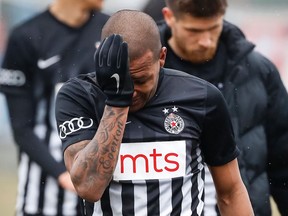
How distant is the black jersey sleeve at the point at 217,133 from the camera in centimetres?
495

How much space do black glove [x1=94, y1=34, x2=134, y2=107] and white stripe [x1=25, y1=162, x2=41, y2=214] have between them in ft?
10.3

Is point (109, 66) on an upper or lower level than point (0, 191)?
upper

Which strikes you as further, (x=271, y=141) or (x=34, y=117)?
(x=34, y=117)

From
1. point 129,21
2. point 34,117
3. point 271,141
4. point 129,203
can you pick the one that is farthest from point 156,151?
point 34,117

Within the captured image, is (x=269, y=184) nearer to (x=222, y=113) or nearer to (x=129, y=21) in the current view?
(x=222, y=113)

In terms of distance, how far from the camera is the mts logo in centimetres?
486

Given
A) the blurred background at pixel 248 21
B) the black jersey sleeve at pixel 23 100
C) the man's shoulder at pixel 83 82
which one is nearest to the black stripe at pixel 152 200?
the man's shoulder at pixel 83 82

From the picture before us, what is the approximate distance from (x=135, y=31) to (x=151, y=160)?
58 cm

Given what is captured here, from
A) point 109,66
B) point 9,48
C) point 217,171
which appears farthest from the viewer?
point 9,48

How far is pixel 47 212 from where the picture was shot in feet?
24.8

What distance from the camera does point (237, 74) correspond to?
604cm

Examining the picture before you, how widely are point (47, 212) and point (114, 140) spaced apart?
10.1ft

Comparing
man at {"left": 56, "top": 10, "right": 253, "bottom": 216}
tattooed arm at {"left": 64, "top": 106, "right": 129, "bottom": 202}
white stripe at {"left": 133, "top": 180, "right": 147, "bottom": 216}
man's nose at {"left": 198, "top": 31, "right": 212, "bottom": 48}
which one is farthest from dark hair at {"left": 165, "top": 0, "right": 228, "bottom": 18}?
tattooed arm at {"left": 64, "top": 106, "right": 129, "bottom": 202}

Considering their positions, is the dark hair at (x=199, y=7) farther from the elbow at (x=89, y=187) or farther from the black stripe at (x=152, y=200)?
the elbow at (x=89, y=187)
